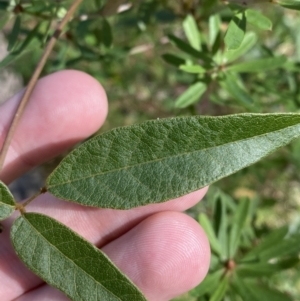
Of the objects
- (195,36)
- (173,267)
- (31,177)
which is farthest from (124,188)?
(31,177)

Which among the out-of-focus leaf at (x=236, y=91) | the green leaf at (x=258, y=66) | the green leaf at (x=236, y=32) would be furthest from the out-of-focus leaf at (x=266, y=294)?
the green leaf at (x=236, y=32)

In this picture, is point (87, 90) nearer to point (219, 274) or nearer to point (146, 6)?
point (146, 6)

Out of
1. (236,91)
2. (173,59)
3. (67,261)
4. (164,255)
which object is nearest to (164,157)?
(67,261)

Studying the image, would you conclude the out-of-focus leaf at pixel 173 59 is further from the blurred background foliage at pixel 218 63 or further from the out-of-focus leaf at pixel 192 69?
the out-of-focus leaf at pixel 192 69

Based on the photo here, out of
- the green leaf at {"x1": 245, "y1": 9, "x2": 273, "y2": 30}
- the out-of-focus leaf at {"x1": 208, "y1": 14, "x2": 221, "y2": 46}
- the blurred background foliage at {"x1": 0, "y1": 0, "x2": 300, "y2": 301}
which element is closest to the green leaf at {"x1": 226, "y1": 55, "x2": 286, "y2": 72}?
the blurred background foliage at {"x1": 0, "y1": 0, "x2": 300, "y2": 301}

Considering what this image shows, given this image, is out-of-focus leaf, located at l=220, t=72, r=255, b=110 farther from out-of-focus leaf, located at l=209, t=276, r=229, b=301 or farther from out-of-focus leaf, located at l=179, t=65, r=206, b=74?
out-of-focus leaf, located at l=209, t=276, r=229, b=301

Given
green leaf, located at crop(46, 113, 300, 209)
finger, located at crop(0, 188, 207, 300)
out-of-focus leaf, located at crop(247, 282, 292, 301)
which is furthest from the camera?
out-of-focus leaf, located at crop(247, 282, 292, 301)
